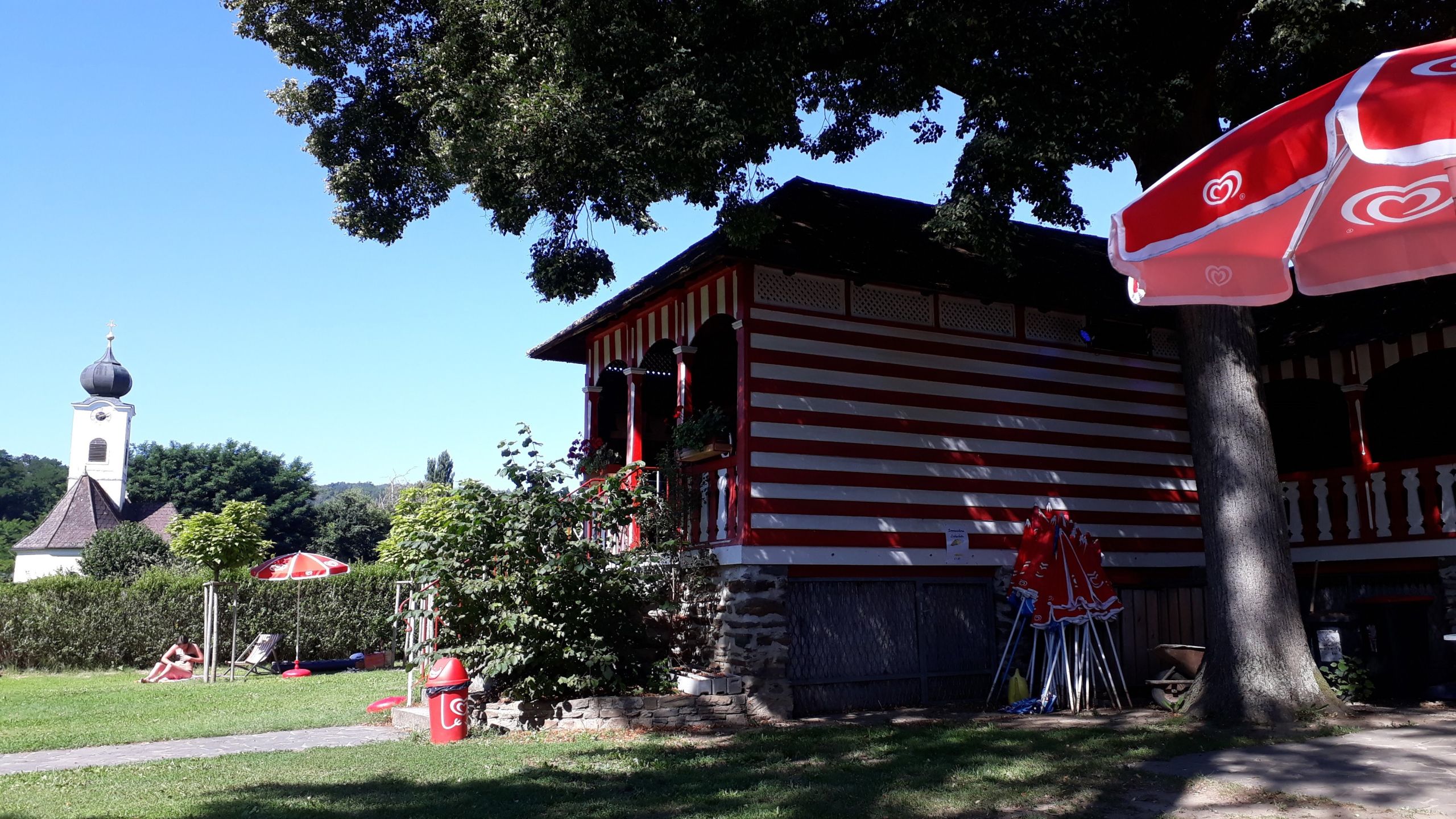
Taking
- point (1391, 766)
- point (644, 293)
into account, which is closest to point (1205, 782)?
point (1391, 766)

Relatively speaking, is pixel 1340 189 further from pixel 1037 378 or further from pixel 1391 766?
pixel 1037 378

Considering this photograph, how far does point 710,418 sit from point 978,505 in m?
3.52

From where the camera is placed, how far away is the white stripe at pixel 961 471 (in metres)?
11.9

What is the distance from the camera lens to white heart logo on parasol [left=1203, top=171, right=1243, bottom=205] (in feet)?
14.0

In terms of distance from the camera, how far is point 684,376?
516 inches

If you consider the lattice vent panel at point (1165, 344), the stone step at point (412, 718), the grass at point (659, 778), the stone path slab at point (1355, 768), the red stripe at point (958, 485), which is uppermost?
the lattice vent panel at point (1165, 344)

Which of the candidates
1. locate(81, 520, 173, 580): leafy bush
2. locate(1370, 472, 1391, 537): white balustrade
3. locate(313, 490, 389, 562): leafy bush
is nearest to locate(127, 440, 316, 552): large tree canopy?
locate(313, 490, 389, 562): leafy bush

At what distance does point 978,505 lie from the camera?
13047mm

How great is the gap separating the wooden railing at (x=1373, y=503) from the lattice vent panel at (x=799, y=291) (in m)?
6.40

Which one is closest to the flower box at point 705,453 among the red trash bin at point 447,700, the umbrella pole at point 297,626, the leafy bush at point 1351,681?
the red trash bin at point 447,700

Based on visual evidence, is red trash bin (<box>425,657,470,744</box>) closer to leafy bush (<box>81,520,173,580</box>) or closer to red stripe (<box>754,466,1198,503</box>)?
red stripe (<box>754,466,1198,503</box>)

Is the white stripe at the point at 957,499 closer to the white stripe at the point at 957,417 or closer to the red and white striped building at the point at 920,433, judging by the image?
the red and white striped building at the point at 920,433

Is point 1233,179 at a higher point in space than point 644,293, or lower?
lower

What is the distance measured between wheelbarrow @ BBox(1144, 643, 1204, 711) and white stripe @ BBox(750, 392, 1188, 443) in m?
3.19
